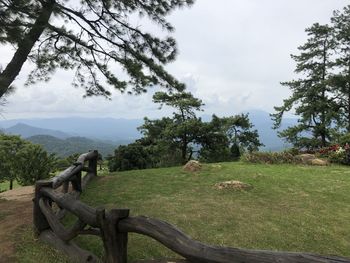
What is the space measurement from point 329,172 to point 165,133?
1459cm

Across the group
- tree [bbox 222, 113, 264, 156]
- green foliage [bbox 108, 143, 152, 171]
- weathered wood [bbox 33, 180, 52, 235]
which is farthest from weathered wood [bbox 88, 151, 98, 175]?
tree [bbox 222, 113, 264, 156]

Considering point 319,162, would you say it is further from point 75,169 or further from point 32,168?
point 32,168

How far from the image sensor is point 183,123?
1000 inches

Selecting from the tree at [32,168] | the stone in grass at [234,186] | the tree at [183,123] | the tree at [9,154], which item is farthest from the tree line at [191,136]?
the stone in grass at [234,186]

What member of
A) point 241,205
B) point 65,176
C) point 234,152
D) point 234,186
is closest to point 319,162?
point 234,186

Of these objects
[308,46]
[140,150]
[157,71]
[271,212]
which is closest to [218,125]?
[140,150]

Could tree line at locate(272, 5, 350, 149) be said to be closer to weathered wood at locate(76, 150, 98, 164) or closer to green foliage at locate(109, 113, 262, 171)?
green foliage at locate(109, 113, 262, 171)

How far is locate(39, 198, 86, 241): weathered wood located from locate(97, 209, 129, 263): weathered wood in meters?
0.95

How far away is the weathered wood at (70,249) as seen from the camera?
5.32 meters

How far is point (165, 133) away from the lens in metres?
26.1

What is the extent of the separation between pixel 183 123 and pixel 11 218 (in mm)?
17997

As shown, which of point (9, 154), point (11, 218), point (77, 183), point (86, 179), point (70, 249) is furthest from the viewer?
point (9, 154)

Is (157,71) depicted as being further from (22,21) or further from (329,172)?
(329,172)

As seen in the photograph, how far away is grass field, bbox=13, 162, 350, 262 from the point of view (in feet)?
20.6
